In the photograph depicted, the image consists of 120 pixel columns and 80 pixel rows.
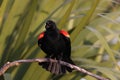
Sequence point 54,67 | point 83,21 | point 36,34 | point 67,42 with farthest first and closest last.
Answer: point 36,34, point 83,21, point 67,42, point 54,67

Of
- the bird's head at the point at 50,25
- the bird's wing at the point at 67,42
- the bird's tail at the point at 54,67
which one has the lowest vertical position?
the bird's tail at the point at 54,67

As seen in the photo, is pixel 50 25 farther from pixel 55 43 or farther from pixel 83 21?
pixel 83 21

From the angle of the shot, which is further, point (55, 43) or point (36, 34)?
point (36, 34)

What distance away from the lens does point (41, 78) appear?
2385mm

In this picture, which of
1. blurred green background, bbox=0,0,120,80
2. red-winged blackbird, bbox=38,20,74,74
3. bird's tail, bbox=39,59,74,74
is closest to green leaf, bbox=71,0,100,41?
blurred green background, bbox=0,0,120,80

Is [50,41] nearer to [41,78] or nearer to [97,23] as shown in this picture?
[41,78]

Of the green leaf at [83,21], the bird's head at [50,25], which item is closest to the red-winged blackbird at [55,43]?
the bird's head at [50,25]

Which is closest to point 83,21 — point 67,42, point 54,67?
point 67,42

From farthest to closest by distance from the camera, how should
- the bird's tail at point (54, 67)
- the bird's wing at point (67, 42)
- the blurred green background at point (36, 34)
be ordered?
the blurred green background at point (36, 34)
the bird's wing at point (67, 42)
the bird's tail at point (54, 67)

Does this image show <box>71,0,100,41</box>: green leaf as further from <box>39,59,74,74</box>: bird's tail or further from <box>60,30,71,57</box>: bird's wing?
<box>39,59,74,74</box>: bird's tail

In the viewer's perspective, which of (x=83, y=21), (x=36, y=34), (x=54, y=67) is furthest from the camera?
(x=36, y=34)

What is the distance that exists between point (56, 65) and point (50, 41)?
176mm

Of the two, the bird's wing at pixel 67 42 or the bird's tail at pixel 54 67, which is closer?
the bird's tail at pixel 54 67

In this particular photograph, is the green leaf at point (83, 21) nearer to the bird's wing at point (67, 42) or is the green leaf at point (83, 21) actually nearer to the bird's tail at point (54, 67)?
the bird's wing at point (67, 42)
